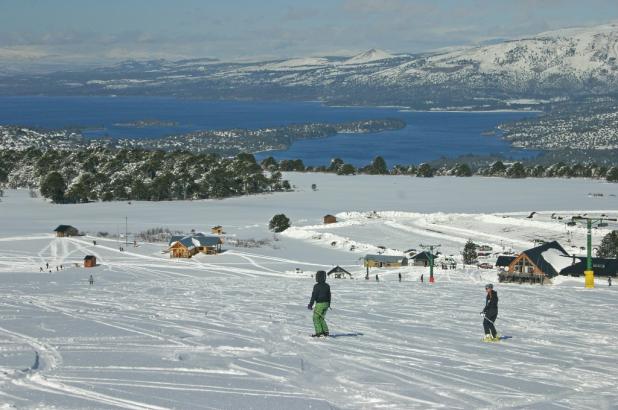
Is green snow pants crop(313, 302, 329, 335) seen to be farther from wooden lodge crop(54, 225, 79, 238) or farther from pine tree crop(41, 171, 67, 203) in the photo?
pine tree crop(41, 171, 67, 203)

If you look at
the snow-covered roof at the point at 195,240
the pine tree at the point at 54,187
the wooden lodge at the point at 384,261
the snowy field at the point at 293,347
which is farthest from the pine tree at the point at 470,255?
the pine tree at the point at 54,187

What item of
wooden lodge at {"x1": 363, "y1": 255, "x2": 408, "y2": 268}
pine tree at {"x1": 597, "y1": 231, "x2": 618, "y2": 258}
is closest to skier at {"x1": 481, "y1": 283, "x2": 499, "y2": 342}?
wooden lodge at {"x1": 363, "y1": 255, "x2": 408, "y2": 268}

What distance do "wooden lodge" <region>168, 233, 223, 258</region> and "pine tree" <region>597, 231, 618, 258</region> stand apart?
67.9ft

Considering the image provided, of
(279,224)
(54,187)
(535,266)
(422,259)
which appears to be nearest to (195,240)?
(422,259)

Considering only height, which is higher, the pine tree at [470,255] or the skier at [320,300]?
the skier at [320,300]

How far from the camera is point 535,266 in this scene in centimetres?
3675

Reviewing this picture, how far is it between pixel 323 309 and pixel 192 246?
33699 millimetres

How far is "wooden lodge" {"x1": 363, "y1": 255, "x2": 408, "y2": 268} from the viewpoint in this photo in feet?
139

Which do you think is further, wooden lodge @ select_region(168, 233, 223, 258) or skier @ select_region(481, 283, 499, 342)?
wooden lodge @ select_region(168, 233, 223, 258)

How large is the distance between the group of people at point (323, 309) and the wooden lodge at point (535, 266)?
78.5 ft

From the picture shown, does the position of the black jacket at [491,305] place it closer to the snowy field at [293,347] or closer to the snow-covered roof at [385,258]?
the snowy field at [293,347]

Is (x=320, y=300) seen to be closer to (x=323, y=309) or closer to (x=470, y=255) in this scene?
(x=323, y=309)

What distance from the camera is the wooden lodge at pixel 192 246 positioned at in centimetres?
4459

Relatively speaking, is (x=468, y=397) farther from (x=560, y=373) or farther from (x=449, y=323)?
(x=449, y=323)
